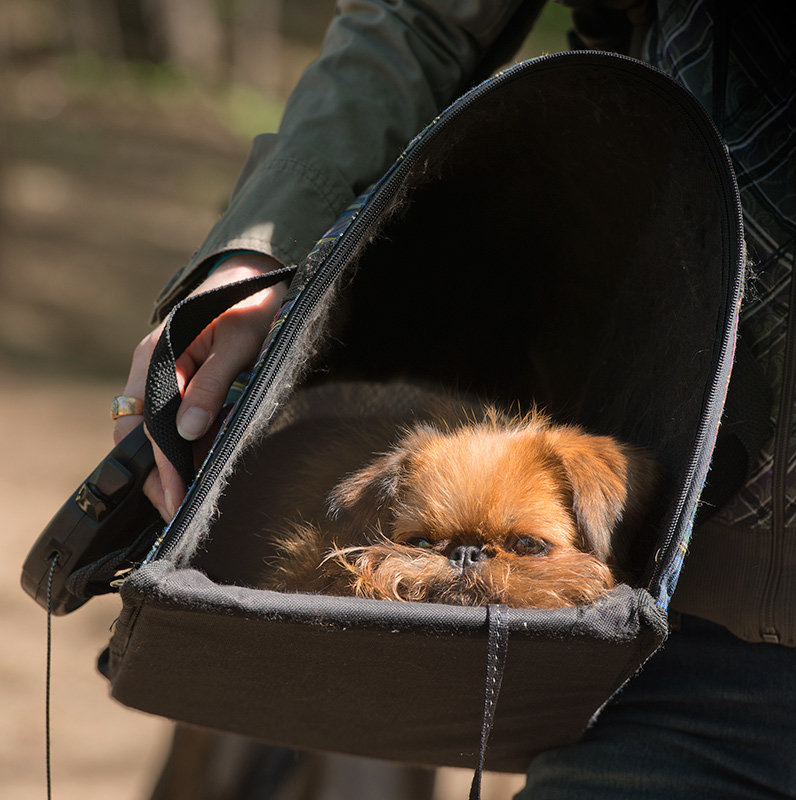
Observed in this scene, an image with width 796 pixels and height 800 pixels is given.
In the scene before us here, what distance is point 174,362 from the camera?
1125mm

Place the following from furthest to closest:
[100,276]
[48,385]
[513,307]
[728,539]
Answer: [100,276], [48,385], [513,307], [728,539]

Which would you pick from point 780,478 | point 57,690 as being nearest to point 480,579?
point 780,478

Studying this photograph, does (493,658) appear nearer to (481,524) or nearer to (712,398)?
(481,524)

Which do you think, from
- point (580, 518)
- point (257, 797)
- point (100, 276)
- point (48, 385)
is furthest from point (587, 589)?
point (100, 276)

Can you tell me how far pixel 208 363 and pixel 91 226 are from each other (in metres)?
7.19

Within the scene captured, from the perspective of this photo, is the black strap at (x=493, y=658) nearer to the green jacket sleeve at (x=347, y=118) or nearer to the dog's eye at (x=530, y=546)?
the dog's eye at (x=530, y=546)

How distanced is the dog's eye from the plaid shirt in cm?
26

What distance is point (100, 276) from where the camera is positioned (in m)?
6.90

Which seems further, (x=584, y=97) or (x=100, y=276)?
(x=100, y=276)

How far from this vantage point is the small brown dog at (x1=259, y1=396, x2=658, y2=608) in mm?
1179

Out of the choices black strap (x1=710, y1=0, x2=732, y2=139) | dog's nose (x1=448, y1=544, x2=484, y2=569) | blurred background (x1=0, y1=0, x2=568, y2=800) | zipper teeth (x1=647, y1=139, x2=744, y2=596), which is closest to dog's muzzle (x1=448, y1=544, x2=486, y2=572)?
dog's nose (x1=448, y1=544, x2=484, y2=569)

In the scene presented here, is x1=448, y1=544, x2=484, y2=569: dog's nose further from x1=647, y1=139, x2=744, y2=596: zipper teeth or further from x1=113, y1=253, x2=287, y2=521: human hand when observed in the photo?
x1=113, y1=253, x2=287, y2=521: human hand

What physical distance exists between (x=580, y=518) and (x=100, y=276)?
20.9ft

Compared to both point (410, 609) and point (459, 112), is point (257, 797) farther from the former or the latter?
point (459, 112)
